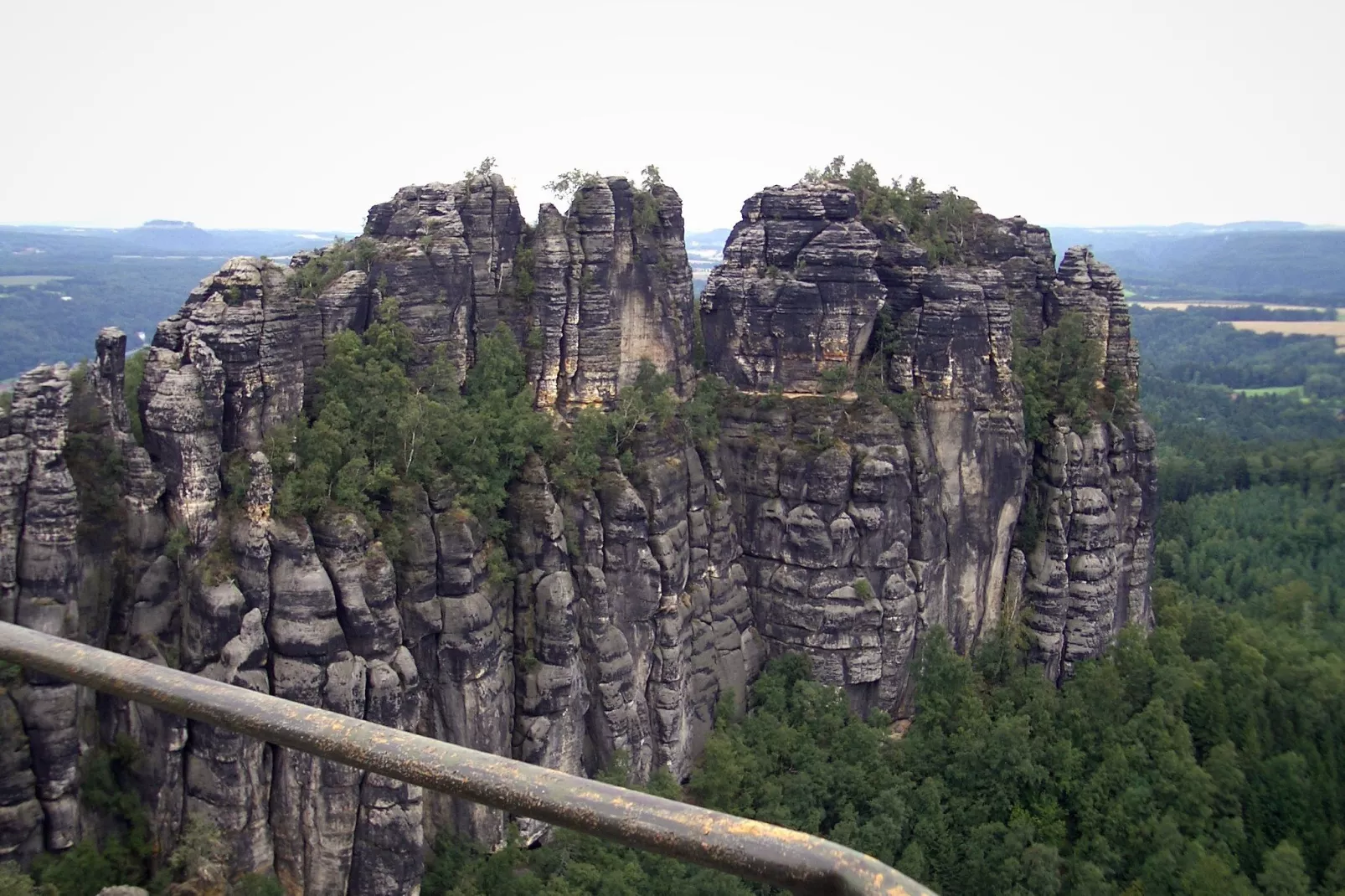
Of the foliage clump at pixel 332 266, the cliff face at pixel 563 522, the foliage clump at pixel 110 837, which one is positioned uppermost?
the foliage clump at pixel 332 266

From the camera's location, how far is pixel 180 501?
89.7 ft

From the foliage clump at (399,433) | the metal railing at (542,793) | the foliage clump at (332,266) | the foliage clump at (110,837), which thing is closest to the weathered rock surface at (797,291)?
the foliage clump at (399,433)

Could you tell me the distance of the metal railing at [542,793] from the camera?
3.46 m

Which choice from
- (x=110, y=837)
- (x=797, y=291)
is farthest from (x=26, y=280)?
(x=110, y=837)

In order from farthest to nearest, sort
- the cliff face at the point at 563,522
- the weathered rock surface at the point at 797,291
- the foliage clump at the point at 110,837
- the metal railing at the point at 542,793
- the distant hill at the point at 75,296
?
the distant hill at the point at 75,296 < the weathered rock surface at the point at 797,291 < the cliff face at the point at 563,522 < the foliage clump at the point at 110,837 < the metal railing at the point at 542,793

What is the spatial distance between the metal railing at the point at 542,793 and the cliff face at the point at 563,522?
79.5 ft

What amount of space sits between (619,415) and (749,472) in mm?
6153

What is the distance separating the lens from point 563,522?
112ft

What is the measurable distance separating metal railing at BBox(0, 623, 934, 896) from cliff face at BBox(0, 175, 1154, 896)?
24.2m

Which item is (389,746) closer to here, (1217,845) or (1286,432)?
A: (1217,845)

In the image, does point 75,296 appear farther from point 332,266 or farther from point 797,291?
point 797,291

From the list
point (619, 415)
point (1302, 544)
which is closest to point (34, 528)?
point (619, 415)

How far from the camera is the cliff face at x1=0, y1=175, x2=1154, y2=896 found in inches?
1045

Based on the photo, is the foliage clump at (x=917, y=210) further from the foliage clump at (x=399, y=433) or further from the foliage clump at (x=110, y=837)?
the foliage clump at (x=110, y=837)
